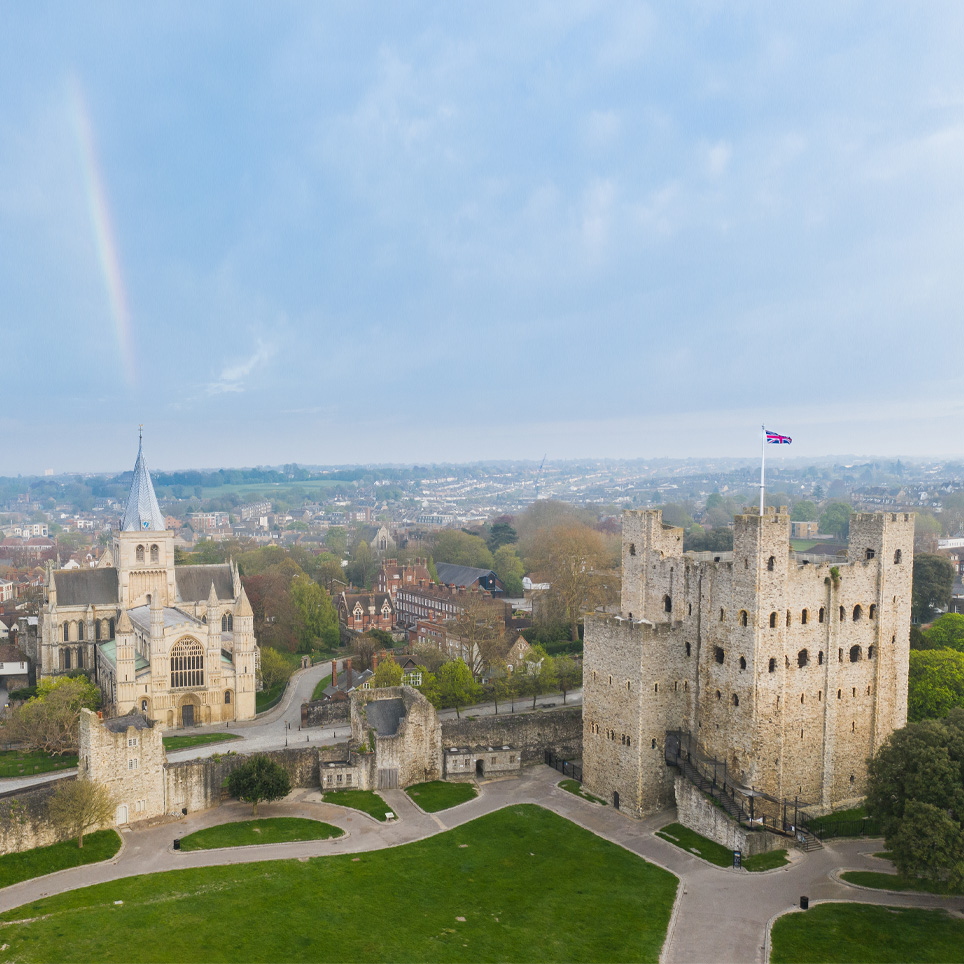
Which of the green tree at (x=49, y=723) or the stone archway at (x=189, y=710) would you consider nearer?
the green tree at (x=49, y=723)

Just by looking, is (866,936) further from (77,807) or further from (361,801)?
(77,807)

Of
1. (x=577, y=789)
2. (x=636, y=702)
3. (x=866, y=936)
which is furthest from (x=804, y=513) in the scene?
(x=866, y=936)

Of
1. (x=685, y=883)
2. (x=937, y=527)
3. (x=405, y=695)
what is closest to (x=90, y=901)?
(x=405, y=695)

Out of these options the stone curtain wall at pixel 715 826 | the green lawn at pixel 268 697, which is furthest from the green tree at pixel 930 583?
the green lawn at pixel 268 697

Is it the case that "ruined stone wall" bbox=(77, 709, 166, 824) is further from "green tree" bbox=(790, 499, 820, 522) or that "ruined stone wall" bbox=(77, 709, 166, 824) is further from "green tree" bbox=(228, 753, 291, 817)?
"green tree" bbox=(790, 499, 820, 522)

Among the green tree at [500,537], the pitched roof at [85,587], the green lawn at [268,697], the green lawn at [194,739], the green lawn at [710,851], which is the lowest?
the green lawn at [268,697]

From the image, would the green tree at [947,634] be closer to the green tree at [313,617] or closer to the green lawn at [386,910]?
the green lawn at [386,910]
